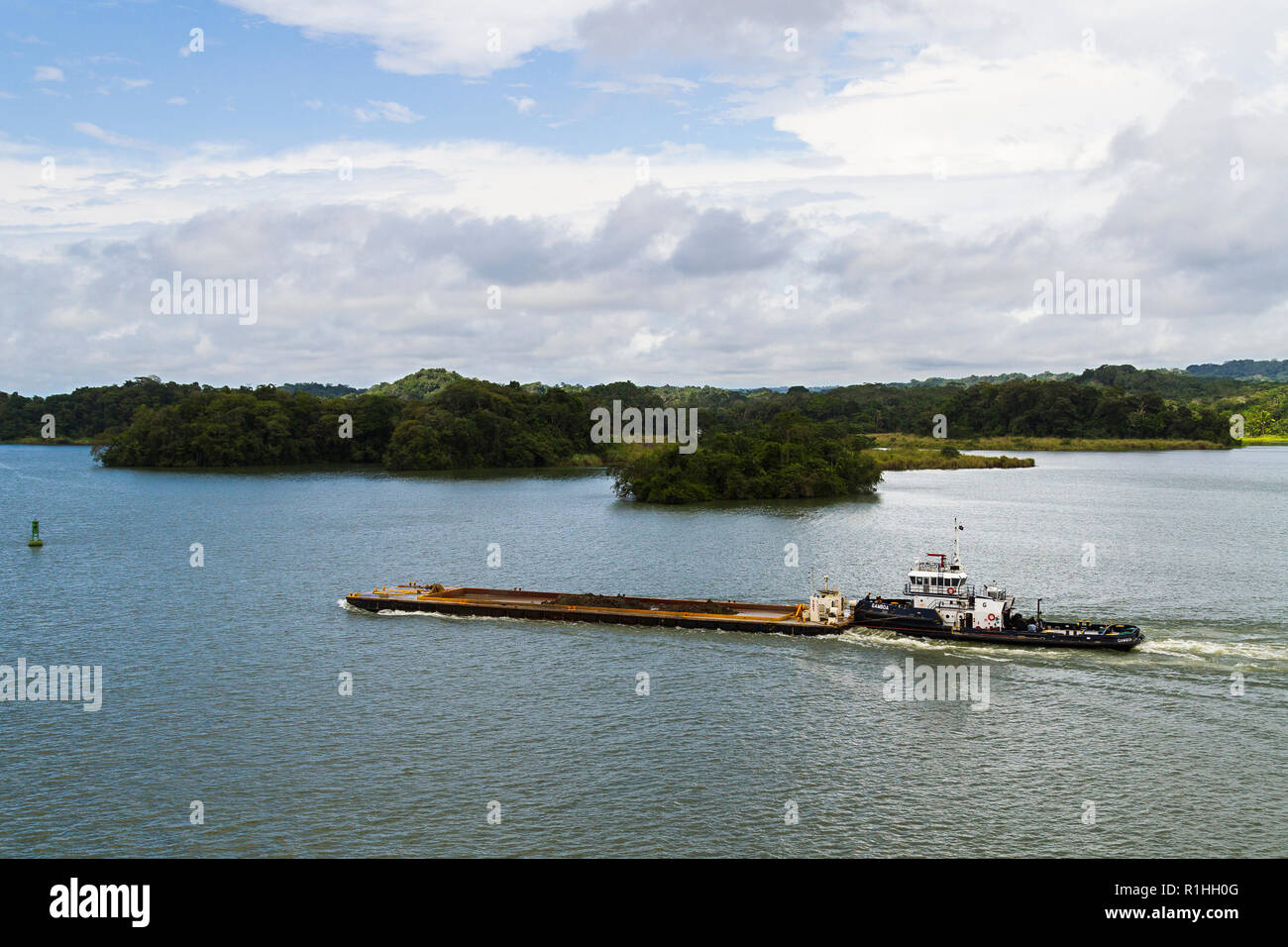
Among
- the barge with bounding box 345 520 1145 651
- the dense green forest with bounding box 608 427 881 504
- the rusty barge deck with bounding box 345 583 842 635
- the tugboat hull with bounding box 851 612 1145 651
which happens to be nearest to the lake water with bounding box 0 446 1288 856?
the tugboat hull with bounding box 851 612 1145 651

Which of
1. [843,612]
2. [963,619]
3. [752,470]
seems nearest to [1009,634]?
[963,619]

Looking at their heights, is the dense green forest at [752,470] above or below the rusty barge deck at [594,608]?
above

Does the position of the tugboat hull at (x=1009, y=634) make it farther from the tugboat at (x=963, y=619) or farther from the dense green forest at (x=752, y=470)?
the dense green forest at (x=752, y=470)

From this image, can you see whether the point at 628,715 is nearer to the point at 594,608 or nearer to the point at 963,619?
the point at 594,608

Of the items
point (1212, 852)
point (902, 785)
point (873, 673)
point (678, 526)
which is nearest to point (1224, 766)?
point (1212, 852)

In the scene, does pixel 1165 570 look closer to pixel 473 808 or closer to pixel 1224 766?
pixel 1224 766

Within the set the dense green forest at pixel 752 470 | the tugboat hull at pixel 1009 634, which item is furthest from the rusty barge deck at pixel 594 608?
the dense green forest at pixel 752 470
